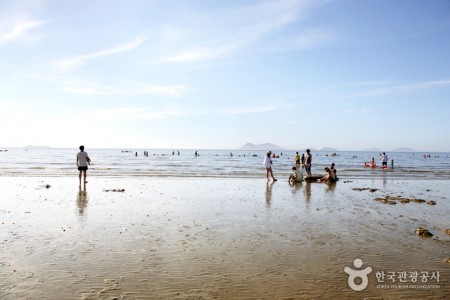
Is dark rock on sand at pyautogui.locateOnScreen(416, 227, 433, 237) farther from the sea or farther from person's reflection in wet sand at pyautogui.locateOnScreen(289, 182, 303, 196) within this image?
the sea

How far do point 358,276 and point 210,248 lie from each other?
3446mm

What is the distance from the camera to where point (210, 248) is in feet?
26.9

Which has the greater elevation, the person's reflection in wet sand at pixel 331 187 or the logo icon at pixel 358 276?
the person's reflection in wet sand at pixel 331 187

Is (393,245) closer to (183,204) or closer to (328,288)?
(328,288)

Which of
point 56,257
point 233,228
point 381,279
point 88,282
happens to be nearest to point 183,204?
point 233,228

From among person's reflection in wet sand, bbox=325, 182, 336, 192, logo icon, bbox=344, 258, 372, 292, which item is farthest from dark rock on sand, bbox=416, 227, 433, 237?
person's reflection in wet sand, bbox=325, 182, 336, 192

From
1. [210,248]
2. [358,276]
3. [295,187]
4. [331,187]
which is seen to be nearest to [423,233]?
[358,276]

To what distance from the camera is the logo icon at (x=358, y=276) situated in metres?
6.10

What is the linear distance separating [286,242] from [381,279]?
272 centimetres

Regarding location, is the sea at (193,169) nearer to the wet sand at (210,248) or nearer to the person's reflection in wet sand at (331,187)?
the person's reflection in wet sand at (331,187)

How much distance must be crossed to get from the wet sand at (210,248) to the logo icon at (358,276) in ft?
0.40

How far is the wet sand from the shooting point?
5871 mm

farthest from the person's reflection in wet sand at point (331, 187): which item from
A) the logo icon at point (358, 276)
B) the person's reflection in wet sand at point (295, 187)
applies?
the logo icon at point (358, 276)

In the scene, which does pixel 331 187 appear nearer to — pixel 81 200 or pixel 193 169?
pixel 81 200
